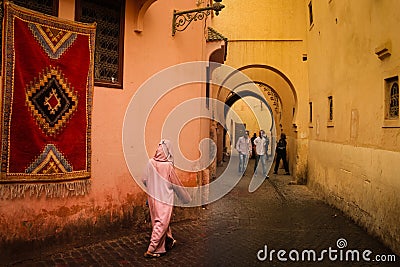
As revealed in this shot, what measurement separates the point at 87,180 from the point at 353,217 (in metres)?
5.24

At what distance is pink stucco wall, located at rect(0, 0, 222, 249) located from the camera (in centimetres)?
480

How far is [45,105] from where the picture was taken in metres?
4.77

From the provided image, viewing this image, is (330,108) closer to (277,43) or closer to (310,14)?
(310,14)

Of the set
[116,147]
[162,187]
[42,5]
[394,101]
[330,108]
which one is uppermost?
[42,5]

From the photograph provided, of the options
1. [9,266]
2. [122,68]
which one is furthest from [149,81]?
[9,266]

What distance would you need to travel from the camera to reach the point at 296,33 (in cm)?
1342

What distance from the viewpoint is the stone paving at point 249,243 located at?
5008 mm

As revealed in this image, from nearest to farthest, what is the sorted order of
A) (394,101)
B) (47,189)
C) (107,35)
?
(47,189)
(107,35)
(394,101)

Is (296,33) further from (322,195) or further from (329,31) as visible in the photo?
(322,195)

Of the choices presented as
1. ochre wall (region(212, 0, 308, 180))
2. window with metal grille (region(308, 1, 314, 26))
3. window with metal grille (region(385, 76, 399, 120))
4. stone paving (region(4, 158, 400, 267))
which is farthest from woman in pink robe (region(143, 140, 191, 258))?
window with metal grille (region(308, 1, 314, 26))

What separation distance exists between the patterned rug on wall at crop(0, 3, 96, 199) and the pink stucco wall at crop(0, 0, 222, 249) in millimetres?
182

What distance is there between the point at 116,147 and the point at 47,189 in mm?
1269

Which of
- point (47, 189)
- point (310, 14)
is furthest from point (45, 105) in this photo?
point (310, 14)

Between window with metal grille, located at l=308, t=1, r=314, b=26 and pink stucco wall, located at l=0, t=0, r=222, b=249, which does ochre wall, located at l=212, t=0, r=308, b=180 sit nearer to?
window with metal grille, located at l=308, t=1, r=314, b=26
